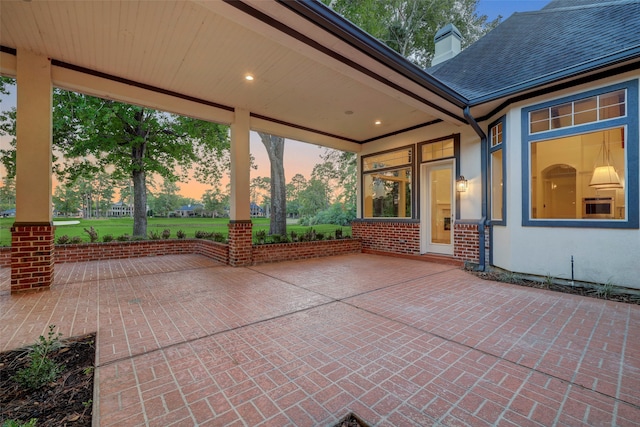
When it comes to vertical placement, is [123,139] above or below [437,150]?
above

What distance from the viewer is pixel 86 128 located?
8.01 meters

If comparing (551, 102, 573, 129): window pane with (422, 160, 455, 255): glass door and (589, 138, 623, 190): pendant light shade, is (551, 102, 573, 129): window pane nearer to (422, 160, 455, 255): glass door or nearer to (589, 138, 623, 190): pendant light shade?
(589, 138, 623, 190): pendant light shade

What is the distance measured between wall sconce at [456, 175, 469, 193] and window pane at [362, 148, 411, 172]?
60.5 inches

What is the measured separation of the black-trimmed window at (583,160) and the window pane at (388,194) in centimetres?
282

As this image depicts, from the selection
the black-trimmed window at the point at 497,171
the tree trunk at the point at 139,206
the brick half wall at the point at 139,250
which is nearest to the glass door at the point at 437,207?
the black-trimmed window at the point at 497,171

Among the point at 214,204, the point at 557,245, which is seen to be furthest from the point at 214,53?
the point at 214,204

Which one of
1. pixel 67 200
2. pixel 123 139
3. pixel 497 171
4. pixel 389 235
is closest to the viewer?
pixel 497 171

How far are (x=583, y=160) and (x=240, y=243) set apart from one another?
652cm

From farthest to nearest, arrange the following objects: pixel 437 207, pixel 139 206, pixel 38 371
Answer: pixel 139 206 < pixel 437 207 < pixel 38 371

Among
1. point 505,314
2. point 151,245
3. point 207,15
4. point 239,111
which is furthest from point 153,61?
point 505,314

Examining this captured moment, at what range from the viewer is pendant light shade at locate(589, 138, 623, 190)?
4051 mm

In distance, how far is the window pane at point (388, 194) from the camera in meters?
7.23

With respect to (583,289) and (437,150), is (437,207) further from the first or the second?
(583,289)

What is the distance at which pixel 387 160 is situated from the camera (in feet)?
25.5
